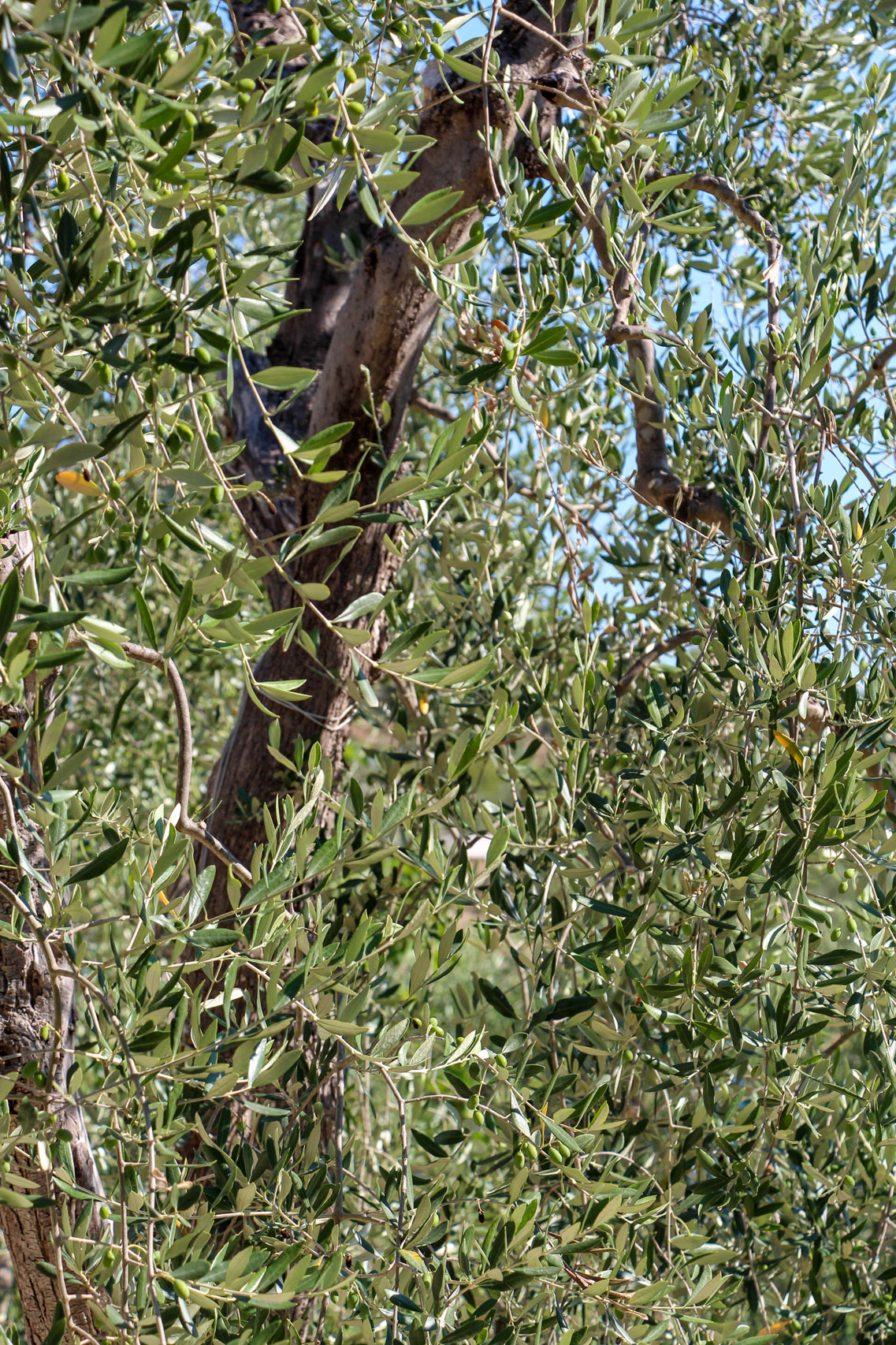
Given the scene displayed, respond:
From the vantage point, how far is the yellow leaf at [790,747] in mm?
1275

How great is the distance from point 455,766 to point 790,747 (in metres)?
0.45

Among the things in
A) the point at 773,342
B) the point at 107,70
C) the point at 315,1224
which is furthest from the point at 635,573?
the point at 107,70

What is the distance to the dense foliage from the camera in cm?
92

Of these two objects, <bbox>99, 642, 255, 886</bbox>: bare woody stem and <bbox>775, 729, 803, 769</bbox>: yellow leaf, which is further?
<bbox>775, 729, 803, 769</bbox>: yellow leaf

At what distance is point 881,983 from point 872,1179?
647 millimetres

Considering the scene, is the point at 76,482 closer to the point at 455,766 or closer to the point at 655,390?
the point at 455,766

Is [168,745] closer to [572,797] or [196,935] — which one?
[572,797]

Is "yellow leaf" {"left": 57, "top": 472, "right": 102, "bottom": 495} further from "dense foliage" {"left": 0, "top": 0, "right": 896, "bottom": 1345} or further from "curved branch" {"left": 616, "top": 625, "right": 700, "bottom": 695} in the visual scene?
"curved branch" {"left": 616, "top": 625, "right": 700, "bottom": 695}

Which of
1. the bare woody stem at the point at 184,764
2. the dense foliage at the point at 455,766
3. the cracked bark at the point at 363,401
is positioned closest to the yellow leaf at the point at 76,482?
the dense foliage at the point at 455,766

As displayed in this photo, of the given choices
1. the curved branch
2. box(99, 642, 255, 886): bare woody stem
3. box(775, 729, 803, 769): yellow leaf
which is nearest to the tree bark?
box(99, 642, 255, 886): bare woody stem

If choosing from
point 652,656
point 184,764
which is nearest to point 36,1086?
point 184,764

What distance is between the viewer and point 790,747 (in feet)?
4.26

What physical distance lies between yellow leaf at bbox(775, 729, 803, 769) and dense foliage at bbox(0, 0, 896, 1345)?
20 mm

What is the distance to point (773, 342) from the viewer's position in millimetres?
1440
